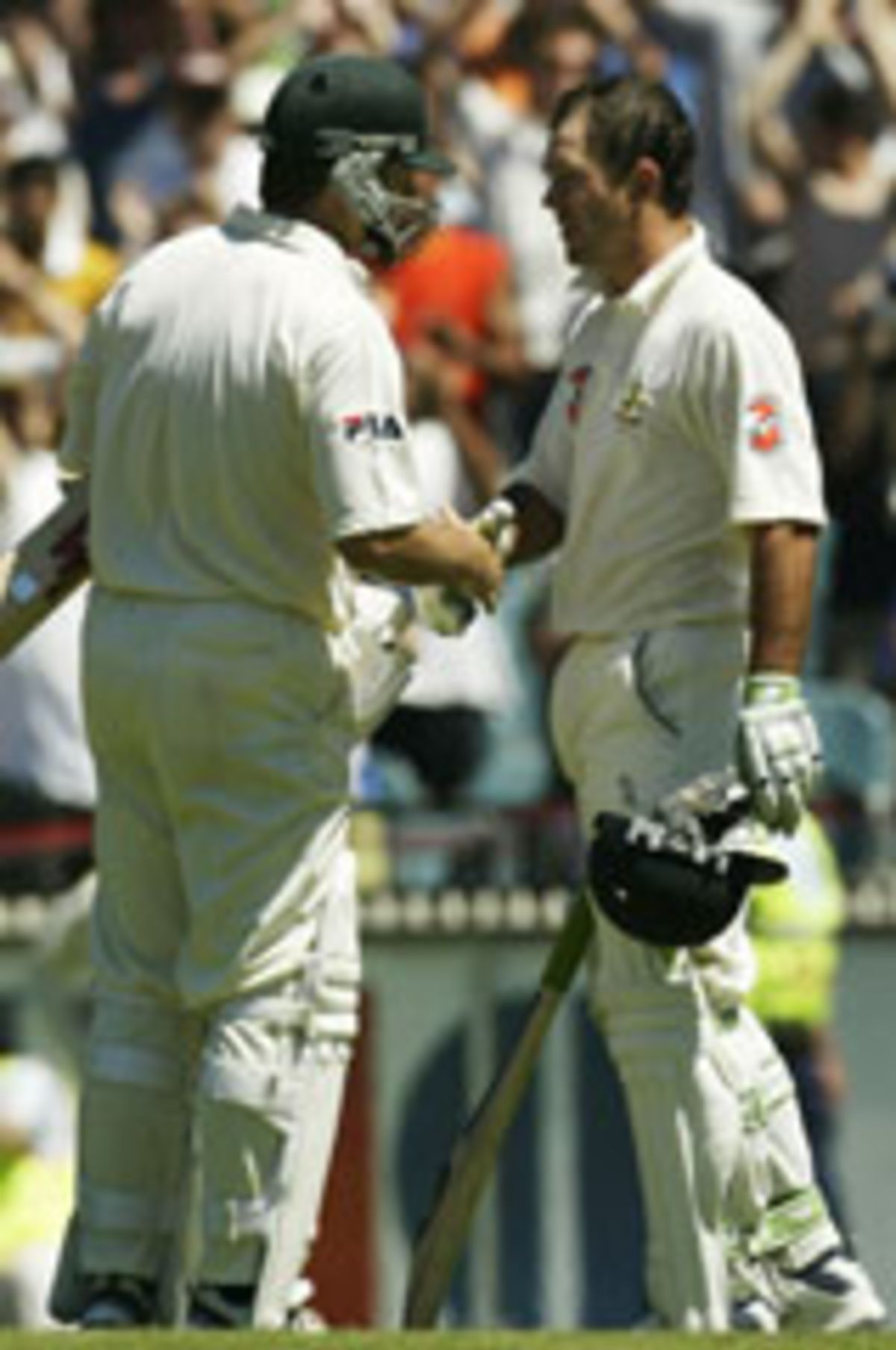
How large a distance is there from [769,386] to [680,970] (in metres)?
1.03

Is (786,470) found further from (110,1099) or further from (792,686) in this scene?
(110,1099)

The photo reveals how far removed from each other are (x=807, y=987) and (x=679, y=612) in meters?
3.58

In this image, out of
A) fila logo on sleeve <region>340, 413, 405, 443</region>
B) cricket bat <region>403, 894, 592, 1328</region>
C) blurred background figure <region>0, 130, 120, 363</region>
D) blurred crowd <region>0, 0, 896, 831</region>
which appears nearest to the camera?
fila logo on sleeve <region>340, 413, 405, 443</region>

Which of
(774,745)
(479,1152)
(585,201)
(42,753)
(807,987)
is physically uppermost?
(585,201)

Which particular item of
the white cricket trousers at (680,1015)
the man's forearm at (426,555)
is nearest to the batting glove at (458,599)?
the man's forearm at (426,555)

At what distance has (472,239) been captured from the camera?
12797 millimetres

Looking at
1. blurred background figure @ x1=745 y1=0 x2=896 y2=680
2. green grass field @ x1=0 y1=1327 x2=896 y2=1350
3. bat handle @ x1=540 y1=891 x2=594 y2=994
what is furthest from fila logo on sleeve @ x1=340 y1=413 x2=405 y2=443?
blurred background figure @ x1=745 y1=0 x2=896 y2=680

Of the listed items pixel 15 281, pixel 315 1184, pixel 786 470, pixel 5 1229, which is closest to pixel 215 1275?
pixel 315 1184

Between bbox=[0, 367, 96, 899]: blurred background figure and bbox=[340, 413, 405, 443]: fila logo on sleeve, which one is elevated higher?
bbox=[340, 413, 405, 443]: fila logo on sleeve

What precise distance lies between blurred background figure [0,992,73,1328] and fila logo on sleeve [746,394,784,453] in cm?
408

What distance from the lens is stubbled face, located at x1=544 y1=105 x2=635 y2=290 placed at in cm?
777

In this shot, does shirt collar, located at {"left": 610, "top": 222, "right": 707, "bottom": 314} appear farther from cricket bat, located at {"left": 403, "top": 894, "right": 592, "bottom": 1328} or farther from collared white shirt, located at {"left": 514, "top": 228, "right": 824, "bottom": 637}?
cricket bat, located at {"left": 403, "top": 894, "right": 592, "bottom": 1328}

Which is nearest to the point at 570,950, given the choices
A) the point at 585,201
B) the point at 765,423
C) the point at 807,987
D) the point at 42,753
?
the point at 765,423

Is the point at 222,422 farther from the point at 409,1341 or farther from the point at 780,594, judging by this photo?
the point at 409,1341
